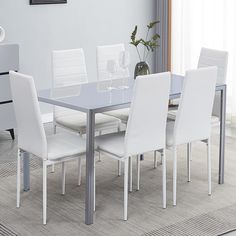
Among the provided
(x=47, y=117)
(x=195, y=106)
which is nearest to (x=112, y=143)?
(x=195, y=106)

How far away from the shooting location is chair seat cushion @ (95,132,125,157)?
13.8ft

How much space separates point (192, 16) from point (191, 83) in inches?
123

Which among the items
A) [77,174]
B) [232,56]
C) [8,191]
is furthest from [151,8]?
[8,191]

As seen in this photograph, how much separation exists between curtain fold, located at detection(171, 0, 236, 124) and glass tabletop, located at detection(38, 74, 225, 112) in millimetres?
2020

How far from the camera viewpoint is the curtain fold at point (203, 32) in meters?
6.93

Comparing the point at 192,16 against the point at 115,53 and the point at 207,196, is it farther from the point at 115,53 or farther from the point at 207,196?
the point at 207,196

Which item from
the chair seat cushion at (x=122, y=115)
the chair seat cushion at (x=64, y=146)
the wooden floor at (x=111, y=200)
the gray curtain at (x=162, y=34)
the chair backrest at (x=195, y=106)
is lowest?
the wooden floor at (x=111, y=200)

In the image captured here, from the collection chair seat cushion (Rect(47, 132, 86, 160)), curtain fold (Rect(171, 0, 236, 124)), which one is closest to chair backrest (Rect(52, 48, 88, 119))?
chair seat cushion (Rect(47, 132, 86, 160))

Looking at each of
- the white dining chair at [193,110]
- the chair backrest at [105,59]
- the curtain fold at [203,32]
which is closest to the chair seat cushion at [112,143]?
the white dining chair at [193,110]

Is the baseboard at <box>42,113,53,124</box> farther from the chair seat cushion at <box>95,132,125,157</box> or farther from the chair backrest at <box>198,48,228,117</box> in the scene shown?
the chair seat cushion at <box>95,132,125,157</box>

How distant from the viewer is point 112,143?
170 inches

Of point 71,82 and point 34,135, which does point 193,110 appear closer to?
point 34,135

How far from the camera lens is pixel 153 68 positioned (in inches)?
310

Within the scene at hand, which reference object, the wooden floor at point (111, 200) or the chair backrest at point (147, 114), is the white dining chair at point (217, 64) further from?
the chair backrest at point (147, 114)
